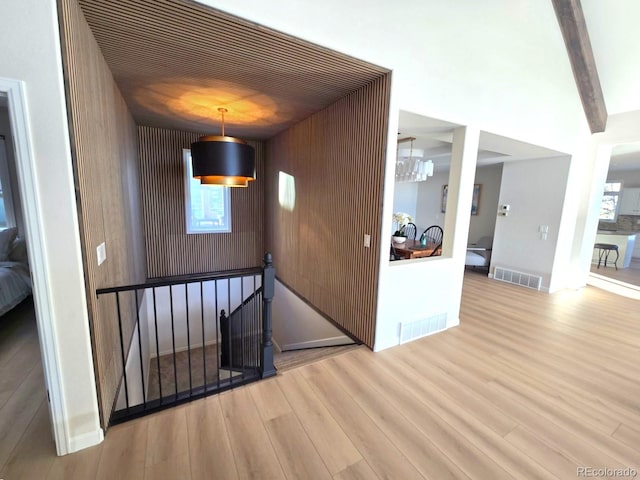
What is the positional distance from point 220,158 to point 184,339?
4.00 metres

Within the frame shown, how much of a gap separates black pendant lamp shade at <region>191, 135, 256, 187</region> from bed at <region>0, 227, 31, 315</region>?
2470 millimetres

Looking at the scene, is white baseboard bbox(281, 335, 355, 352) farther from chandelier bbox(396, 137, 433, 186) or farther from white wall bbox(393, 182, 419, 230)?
white wall bbox(393, 182, 419, 230)

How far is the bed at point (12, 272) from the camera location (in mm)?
2945

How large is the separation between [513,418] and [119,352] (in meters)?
3.11

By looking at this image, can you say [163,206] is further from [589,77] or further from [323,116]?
[589,77]

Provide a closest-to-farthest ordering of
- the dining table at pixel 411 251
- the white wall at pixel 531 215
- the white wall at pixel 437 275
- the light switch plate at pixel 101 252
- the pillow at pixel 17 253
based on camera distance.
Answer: the light switch plate at pixel 101 252 < the white wall at pixel 437 275 < the pillow at pixel 17 253 < the dining table at pixel 411 251 < the white wall at pixel 531 215

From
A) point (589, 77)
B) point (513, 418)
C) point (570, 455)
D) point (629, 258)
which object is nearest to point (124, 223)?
point (513, 418)

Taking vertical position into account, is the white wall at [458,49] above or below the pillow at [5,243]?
above

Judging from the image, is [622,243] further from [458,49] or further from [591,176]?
[458,49]

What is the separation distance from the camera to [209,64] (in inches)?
87.1

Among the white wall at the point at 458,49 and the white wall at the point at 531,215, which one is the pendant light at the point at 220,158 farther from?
the white wall at the point at 531,215

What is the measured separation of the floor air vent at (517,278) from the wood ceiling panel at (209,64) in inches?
187

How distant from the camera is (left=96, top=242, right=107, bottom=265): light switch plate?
1772 mm

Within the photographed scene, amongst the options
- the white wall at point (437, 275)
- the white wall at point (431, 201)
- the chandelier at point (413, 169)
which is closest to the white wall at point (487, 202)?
the white wall at point (431, 201)
